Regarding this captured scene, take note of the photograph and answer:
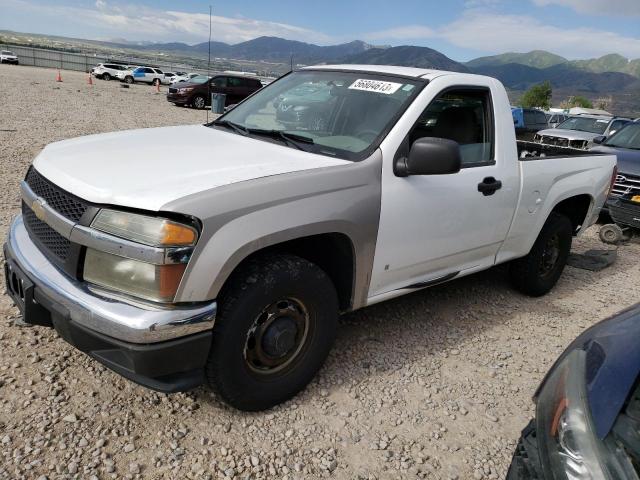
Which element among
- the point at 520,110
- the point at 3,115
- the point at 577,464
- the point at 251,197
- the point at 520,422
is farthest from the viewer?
the point at 520,110

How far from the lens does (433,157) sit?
2707 millimetres

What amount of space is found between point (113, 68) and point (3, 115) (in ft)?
92.9

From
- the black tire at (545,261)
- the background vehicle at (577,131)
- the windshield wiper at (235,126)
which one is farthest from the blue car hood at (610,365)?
the background vehicle at (577,131)

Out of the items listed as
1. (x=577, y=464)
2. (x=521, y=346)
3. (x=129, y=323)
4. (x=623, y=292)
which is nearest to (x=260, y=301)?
(x=129, y=323)

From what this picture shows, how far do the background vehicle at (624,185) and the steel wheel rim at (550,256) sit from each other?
2.79 m

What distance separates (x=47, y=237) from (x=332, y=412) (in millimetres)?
1756

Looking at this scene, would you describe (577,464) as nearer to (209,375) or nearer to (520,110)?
(209,375)

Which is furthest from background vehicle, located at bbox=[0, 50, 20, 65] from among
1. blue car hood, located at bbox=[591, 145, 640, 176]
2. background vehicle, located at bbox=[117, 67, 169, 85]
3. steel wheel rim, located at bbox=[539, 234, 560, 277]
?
steel wheel rim, located at bbox=[539, 234, 560, 277]

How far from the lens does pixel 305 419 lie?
2.70m

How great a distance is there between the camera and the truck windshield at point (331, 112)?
9.83ft

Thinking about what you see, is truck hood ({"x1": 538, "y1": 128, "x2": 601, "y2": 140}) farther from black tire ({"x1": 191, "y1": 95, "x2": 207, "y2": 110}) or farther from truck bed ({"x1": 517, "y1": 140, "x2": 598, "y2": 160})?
black tire ({"x1": 191, "y1": 95, "x2": 207, "y2": 110})

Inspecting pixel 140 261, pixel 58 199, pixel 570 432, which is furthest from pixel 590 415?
pixel 58 199

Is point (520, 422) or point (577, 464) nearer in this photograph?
point (577, 464)

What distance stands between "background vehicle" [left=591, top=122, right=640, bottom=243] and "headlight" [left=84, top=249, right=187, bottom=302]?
21.7 feet
